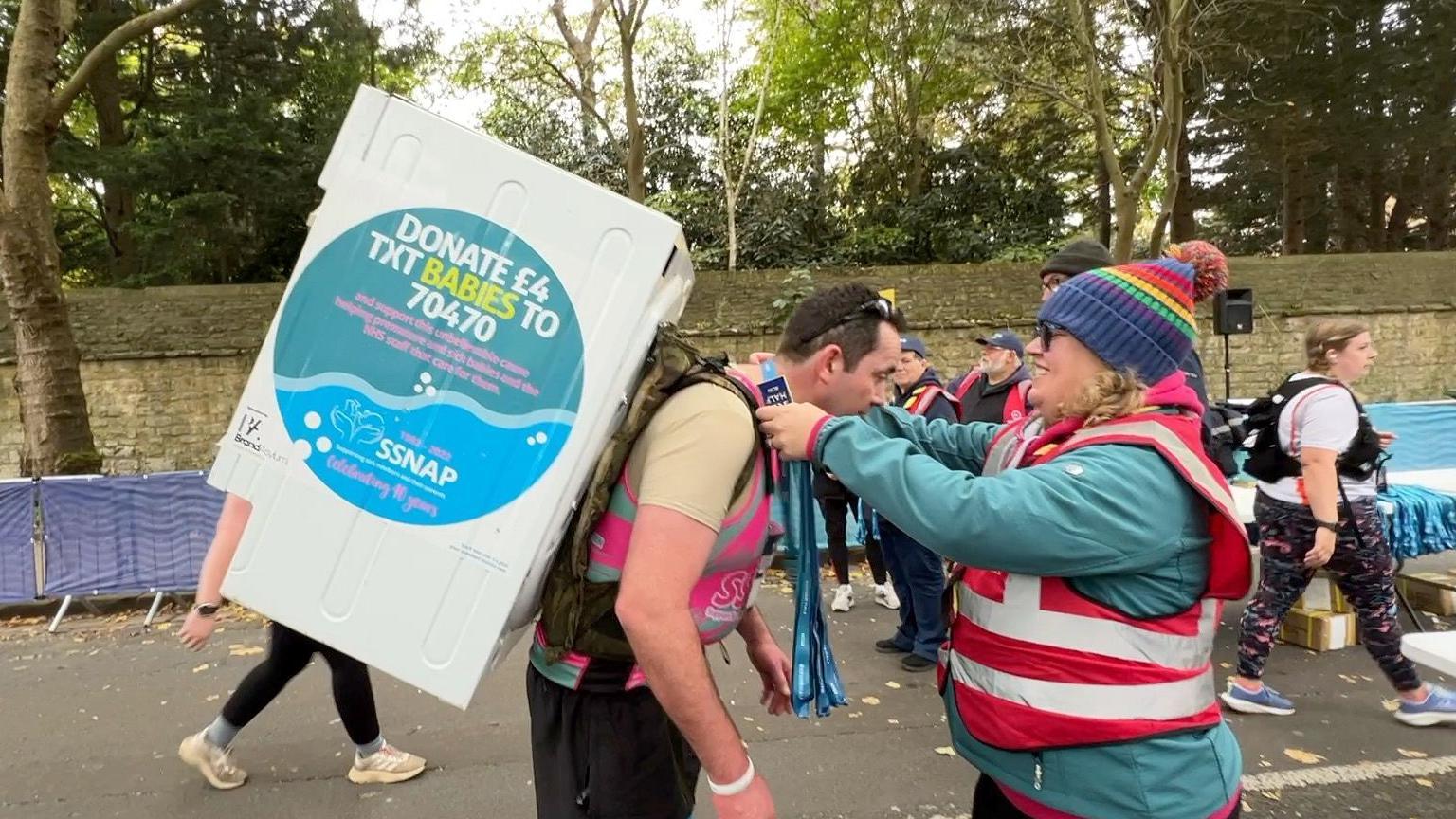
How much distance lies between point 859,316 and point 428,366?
899mm

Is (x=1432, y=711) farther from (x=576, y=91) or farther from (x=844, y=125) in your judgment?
(x=844, y=125)

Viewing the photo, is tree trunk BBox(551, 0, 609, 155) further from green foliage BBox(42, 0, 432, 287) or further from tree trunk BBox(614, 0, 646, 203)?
green foliage BBox(42, 0, 432, 287)

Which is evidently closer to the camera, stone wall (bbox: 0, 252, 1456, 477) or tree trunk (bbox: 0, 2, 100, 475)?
tree trunk (bbox: 0, 2, 100, 475)

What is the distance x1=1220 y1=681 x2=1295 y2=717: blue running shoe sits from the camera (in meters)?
4.03

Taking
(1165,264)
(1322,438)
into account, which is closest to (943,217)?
(1322,438)

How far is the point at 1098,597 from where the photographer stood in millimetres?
1492

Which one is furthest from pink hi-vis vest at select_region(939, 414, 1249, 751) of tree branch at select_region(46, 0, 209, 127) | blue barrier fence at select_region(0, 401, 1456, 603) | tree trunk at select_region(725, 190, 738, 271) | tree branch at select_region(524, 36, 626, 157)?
tree branch at select_region(524, 36, 626, 157)

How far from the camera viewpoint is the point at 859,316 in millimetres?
1755

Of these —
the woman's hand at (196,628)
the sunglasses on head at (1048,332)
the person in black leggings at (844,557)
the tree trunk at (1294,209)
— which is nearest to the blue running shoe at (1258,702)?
the person in black leggings at (844,557)

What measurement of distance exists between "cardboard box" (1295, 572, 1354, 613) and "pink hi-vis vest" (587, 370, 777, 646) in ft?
16.1

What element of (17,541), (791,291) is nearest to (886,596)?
(17,541)

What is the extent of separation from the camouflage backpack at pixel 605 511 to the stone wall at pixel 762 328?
31.0 feet

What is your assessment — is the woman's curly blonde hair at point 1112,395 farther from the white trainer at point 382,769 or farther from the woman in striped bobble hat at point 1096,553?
the white trainer at point 382,769

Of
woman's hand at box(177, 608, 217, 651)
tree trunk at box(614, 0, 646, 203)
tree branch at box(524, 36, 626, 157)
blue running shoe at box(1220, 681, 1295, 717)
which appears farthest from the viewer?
tree branch at box(524, 36, 626, 157)
